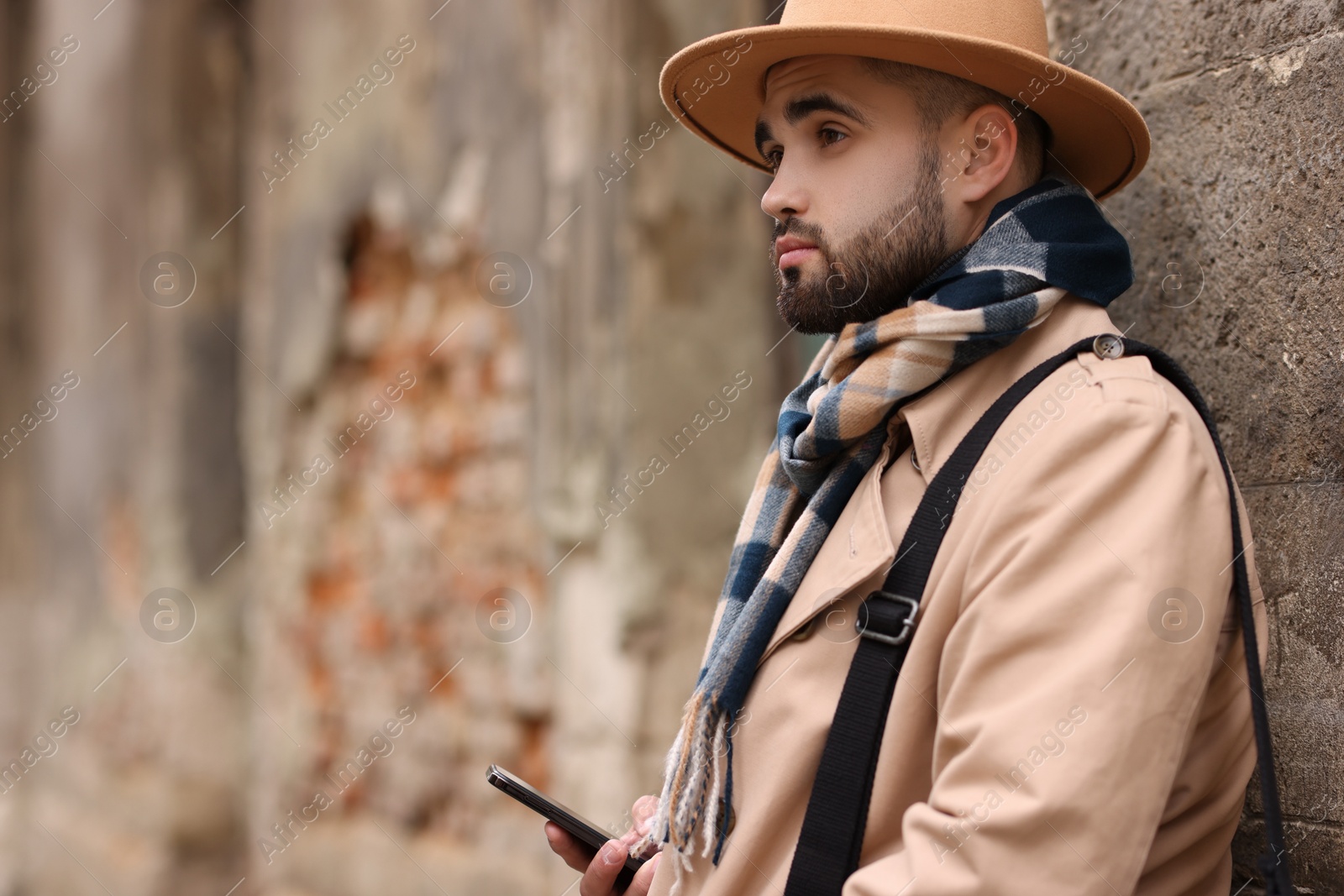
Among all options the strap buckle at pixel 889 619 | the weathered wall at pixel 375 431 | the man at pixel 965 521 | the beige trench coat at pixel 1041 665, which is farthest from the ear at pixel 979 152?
the weathered wall at pixel 375 431

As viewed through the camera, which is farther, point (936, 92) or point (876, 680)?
point (936, 92)

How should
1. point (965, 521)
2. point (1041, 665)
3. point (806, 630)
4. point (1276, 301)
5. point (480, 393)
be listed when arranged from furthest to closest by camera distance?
point (480, 393)
point (1276, 301)
point (806, 630)
point (965, 521)
point (1041, 665)

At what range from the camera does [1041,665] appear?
1.26m

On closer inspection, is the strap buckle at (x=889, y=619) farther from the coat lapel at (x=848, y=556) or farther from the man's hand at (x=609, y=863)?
the man's hand at (x=609, y=863)

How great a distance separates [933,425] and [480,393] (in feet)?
8.54

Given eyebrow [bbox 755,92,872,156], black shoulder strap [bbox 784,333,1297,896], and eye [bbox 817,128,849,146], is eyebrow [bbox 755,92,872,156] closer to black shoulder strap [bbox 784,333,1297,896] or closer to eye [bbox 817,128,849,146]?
eye [bbox 817,128,849,146]

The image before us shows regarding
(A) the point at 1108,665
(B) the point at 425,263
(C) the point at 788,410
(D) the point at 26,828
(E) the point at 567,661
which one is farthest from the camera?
(D) the point at 26,828

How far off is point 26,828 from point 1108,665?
7570mm

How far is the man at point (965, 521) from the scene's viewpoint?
4.07ft

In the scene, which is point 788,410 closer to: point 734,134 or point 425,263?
point 734,134

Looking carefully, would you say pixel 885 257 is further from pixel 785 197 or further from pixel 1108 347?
pixel 1108 347

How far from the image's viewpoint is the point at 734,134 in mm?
2121

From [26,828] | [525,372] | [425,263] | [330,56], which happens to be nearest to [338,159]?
[330,56]

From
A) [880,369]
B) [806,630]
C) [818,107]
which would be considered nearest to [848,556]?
[806,630]
